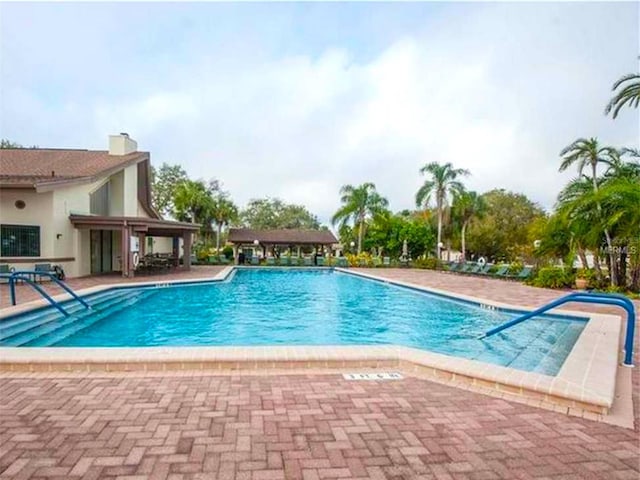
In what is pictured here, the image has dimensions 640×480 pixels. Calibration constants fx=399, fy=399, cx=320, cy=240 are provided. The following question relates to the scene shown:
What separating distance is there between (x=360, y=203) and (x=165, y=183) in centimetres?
2185

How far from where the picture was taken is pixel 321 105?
16.7 m

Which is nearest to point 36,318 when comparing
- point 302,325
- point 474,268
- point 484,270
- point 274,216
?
point 302,325

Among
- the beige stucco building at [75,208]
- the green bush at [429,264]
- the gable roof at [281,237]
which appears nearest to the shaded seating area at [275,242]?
the gable roof at [281,237]

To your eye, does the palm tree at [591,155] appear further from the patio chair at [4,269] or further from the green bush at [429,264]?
the patio chair at [4,269]

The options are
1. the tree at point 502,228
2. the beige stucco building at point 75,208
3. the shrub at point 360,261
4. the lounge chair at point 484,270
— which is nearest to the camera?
the beige stucco building at point 75,208

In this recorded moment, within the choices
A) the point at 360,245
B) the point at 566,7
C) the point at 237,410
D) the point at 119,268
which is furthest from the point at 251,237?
the point at 237,410

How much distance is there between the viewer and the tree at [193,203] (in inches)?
1232

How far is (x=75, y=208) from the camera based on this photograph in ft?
51.9

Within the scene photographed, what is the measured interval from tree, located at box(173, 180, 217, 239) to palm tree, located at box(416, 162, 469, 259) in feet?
55.3

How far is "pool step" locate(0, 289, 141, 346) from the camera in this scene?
712cm

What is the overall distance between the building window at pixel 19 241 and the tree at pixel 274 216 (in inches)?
1674

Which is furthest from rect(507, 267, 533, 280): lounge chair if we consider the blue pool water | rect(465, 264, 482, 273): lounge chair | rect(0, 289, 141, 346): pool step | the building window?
the building window

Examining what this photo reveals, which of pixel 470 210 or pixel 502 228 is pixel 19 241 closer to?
Answer: pixel 470 210

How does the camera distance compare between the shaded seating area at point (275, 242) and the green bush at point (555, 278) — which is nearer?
the green bush at point (555, 278)
